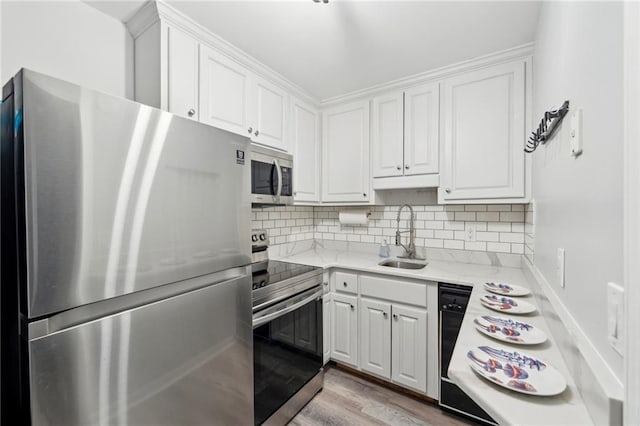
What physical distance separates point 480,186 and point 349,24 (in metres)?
1.39

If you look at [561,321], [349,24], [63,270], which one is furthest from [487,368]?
[349,24]

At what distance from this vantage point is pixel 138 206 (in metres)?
0.92

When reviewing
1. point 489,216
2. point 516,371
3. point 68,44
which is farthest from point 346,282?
point 68,44

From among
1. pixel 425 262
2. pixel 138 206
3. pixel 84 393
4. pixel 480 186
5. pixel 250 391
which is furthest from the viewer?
pixel 425 262

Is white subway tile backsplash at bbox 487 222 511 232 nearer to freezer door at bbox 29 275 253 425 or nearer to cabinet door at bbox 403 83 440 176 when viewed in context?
cabinet door at bbox 403 83 440 176

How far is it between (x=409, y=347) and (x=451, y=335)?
0.32 metres

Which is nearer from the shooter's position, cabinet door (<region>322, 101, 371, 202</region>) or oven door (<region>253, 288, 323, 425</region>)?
oven door (<region>253, 288, 323, 425</region>)

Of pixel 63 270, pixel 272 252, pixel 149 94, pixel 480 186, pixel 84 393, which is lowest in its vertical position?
pixel 84 393

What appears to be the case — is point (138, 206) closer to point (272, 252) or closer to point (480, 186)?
point (272, 252)

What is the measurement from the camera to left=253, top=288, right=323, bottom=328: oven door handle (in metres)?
1.43

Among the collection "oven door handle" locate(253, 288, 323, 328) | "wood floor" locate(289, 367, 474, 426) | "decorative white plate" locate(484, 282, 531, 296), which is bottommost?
"wood floor" locate(289, 367, 474, 426)

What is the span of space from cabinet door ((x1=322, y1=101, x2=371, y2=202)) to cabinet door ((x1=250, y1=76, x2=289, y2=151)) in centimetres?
54

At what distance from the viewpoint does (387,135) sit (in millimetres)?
2365

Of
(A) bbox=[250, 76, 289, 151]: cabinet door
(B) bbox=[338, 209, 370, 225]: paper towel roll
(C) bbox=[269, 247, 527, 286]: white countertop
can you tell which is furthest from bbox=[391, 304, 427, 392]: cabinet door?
(A) bbox=[250, 76, 289, 151]: cabinet door
